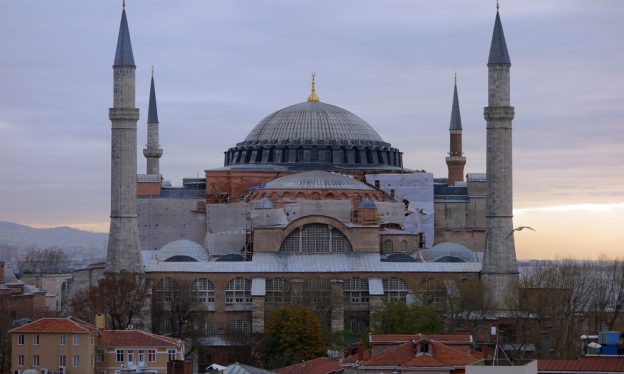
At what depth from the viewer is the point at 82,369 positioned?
52.4 m

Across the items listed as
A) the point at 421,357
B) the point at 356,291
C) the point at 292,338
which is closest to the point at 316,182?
the point at 356,291

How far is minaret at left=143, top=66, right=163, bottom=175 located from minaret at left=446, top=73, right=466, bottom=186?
13.6 meters

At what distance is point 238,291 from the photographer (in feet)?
235

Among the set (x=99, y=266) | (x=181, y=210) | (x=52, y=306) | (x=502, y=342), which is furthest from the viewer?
(x=52, y=306)

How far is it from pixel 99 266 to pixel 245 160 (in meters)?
12.2

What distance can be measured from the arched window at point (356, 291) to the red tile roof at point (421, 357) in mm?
26313

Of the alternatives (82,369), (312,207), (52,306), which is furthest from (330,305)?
(52,306)

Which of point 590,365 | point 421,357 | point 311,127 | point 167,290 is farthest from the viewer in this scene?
point 311,127

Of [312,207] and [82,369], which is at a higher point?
[312,207]

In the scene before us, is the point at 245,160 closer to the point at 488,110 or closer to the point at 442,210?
the point at 442,210

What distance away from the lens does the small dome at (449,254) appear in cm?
7536

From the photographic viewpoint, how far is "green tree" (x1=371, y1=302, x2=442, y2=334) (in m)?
64.0

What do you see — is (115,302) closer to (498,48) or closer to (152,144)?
(498,48)

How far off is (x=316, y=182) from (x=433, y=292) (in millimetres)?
10483
